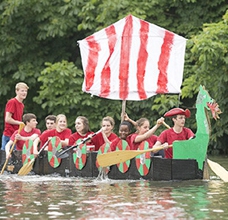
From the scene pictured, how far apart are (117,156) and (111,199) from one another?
2997mm

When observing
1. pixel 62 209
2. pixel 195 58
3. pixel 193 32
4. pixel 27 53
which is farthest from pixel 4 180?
pixel 27 53

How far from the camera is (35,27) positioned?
2773cm

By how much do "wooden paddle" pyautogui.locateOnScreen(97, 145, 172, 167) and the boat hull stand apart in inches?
9.2

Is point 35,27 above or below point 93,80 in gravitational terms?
above

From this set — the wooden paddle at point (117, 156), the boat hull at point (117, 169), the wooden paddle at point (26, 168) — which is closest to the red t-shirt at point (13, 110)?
the boat hull at point (117, 169)

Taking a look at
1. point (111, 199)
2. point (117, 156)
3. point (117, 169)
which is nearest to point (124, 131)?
point (117, 169)

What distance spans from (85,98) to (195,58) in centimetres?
353

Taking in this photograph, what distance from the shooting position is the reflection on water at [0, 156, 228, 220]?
38.0ft

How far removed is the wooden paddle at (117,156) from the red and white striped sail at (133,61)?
2361 millimetres

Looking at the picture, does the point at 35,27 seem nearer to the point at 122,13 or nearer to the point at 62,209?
the point at 122,13

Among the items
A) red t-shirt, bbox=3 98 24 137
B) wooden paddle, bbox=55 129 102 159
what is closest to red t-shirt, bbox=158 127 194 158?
wooden paddle, bbox=55 129 102 159

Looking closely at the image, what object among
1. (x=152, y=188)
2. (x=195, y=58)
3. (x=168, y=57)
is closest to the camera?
(x=152, y=188)

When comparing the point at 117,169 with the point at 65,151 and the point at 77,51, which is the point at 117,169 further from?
the point at 77,51

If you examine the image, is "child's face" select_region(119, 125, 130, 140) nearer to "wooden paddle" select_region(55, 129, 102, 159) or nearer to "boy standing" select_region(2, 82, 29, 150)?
"wooden paddle" select_region(55, 129, 102, 159)
